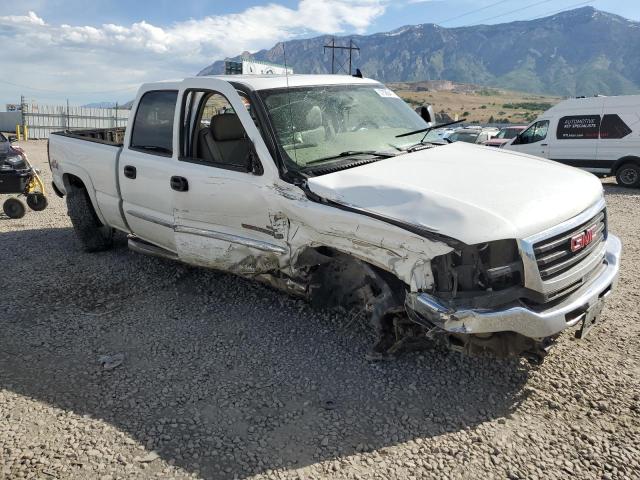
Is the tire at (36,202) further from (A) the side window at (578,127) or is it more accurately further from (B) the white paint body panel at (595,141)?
(A) the side window at (578,127)

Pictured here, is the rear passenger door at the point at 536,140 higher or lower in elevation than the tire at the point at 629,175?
higher

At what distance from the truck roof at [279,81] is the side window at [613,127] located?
10.8m

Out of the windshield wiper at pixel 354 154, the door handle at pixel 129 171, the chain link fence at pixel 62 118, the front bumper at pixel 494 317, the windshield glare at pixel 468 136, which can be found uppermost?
the chain link fence at pixel 62 118

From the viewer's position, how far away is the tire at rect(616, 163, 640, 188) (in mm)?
13148

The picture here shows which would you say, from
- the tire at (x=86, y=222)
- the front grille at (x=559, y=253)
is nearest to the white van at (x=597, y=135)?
the front grille at (x=559, y=253)

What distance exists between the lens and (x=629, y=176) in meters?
13.3

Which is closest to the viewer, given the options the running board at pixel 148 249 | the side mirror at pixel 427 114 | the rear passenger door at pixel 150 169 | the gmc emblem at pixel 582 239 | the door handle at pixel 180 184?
the gmc emblem at pixel 582 239

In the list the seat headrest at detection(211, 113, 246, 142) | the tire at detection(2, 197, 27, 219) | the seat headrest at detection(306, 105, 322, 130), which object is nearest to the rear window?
the seat headrest at detection(306, 105, 322, 130)

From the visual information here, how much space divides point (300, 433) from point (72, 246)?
4.92 meters

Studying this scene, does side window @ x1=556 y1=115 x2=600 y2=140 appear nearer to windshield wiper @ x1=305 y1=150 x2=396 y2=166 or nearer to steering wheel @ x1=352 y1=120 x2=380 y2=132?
steering wheel @ x1=352 y1=120 x2=380 y2=132

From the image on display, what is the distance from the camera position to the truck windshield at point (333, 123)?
12.8ft

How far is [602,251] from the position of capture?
370 centimetres

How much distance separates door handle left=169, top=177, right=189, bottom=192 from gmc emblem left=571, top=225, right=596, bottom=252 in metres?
2.91

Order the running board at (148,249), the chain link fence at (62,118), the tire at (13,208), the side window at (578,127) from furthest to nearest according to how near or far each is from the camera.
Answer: the chain link fence at (62,118)
the side window at (578,127)
the tire at (13,208)
the running board at (148,249)
